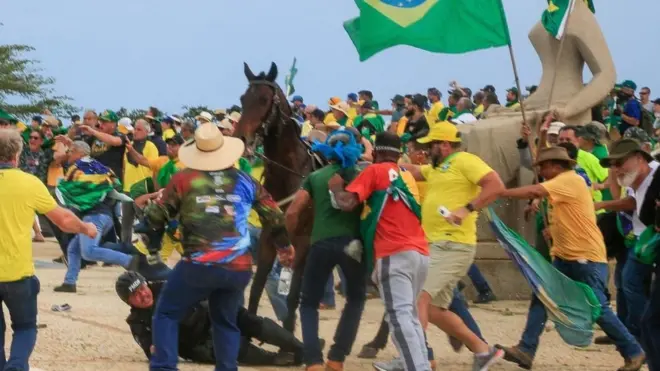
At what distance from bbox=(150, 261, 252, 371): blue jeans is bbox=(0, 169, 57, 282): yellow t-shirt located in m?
0.88

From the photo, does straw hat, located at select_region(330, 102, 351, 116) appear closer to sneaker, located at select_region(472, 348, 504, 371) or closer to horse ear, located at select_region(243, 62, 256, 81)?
horse ear, located at select_region(243, 62, 256, 81)

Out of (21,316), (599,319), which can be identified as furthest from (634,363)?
(21,316)

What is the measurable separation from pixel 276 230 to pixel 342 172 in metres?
0.80

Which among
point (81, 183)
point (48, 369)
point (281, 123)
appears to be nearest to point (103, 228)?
point (81, 183)

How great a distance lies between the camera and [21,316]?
25.2ft

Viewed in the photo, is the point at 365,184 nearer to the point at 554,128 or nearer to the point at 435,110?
the point at 554,128

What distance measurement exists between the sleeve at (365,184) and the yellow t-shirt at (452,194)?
787mm

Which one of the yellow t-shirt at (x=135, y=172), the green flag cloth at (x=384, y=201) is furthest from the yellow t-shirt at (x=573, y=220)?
the yellow t-shirt at (x=135, y=172)

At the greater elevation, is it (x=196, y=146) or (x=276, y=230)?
(x=196, y=146)

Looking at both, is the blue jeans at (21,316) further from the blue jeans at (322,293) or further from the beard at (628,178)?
the beard at (628,178)

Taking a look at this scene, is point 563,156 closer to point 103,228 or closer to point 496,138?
point 496,138

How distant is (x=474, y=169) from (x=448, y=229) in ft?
1.66

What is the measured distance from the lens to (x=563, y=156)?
9234 millimetres

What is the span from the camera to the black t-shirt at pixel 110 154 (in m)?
17.5
